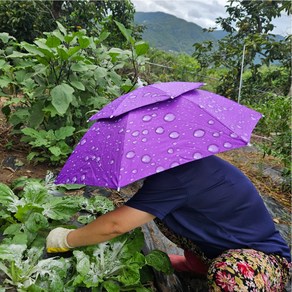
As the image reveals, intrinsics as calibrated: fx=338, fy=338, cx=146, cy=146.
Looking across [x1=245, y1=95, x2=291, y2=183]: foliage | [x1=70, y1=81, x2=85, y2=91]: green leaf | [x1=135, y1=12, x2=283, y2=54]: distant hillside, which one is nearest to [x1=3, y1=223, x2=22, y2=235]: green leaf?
[x1=70, y1=81, x2=85, y2=91]: green leaf

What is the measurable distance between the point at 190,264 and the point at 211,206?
624 mm

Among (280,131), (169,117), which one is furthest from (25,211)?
(280,131)

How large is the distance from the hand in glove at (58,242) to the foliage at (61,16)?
5.51 m

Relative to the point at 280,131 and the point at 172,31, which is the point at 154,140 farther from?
the point at 172,31

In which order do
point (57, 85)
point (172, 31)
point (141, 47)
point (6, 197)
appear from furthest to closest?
point (172, 31)
point (141, 47)
point (57, 85)
point (6, 197)

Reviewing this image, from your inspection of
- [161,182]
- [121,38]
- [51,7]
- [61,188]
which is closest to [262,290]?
[161,182]

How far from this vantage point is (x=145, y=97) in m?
1.37

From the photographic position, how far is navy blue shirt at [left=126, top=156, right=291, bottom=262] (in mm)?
1256

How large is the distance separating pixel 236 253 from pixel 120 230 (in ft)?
1.72

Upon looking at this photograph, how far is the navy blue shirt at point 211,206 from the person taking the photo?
126 centimetres

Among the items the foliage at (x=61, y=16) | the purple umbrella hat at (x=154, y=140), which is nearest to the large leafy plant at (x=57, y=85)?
the purple umbrella hat at (x=154, y=140)

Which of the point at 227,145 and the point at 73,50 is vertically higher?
the point at 73,50

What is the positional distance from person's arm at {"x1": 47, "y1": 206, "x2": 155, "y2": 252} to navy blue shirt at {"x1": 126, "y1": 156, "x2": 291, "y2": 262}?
0.12 ft

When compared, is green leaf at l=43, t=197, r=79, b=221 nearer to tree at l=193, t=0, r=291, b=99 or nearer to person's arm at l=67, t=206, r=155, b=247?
person's arm at l=67, t=206, r=155, b=247
